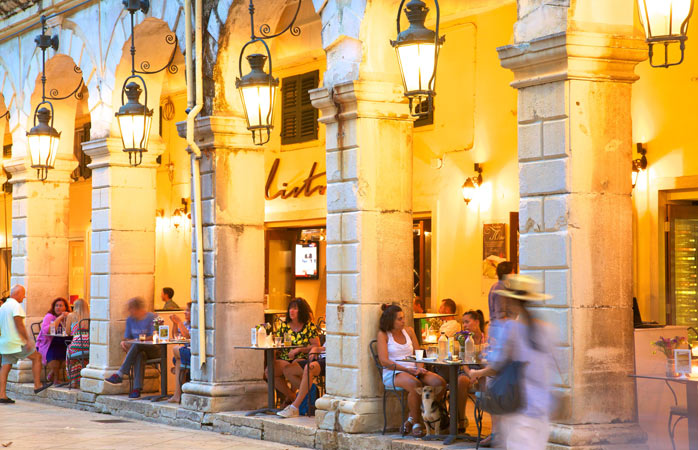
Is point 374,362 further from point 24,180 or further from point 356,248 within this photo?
point 24,180

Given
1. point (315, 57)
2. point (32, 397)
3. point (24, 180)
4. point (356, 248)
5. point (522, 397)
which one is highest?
point (315, 57)

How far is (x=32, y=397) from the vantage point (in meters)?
15.4

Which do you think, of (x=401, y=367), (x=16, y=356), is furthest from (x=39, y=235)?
(x=401, y=367)

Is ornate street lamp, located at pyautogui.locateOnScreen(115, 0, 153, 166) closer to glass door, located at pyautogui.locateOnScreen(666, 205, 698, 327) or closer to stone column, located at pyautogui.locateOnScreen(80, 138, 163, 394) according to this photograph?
stone column, located at pyautogui.locateOnScreen(80, 138, 163, 394)

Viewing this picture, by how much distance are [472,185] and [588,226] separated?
636cm

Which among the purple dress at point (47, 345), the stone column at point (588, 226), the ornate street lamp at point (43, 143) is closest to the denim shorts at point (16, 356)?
the purple dress at point (47, 345)

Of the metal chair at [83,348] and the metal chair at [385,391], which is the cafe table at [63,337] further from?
the metal chair at [385,391]

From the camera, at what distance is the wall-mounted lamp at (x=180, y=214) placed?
19875 millimetres

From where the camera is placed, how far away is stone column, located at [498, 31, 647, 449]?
759 cm

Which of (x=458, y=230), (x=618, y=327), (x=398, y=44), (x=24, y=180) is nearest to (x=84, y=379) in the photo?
(x=24, y=180)

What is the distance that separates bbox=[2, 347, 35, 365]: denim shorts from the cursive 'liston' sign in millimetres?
4648

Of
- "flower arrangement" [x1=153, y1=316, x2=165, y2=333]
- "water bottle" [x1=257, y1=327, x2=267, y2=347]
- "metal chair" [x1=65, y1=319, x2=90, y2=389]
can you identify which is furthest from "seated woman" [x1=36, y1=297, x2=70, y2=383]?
"water bottle" [x1=257, y1=327, x2=267, y2=347]

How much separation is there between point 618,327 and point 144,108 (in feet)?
22.5

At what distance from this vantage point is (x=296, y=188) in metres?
17.2
